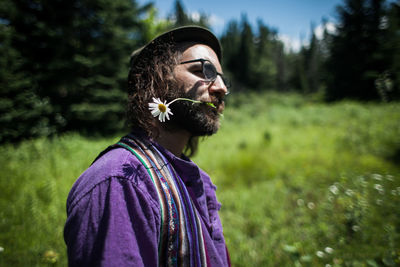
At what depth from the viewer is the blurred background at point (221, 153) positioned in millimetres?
2658

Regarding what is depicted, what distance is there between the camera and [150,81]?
4.37ft

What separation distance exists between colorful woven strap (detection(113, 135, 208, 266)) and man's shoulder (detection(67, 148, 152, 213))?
0.16 ft

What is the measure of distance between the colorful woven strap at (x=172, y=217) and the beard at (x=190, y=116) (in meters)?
0.31

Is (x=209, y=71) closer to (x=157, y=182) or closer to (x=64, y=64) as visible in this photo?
(x=157, y=182)

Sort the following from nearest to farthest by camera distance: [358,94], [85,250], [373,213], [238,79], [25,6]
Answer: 1. [85,250]
2. [373,213]
3. [25,6]
4. [358,94]
5. [238,79]

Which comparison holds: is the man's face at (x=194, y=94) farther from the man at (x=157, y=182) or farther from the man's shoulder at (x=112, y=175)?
the man's shoulder at (x=112, y=175)

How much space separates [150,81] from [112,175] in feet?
2.55

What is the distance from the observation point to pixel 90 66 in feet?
32.0

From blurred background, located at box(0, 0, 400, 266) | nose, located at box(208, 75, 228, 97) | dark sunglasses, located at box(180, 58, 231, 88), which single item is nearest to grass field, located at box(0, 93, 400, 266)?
blurred background, located at box(0, 0, 400, 266)

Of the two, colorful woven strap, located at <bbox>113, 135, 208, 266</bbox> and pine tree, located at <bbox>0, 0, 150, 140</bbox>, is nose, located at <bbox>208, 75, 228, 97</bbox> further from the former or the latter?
pine tree, located at <bbox>0, 0, 150, 140</bbox>

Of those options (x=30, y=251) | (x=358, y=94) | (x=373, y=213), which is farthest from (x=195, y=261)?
(x=358, y=94)

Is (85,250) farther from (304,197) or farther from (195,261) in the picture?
(304,197)

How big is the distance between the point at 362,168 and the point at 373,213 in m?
2.00

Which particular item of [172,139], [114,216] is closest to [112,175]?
[114,216]
